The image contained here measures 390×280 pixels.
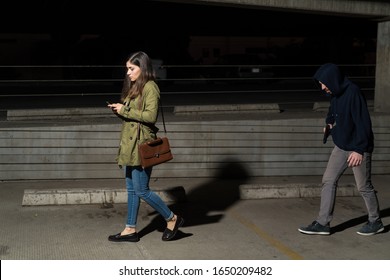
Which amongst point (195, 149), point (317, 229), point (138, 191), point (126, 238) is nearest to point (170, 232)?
point (126, 238)

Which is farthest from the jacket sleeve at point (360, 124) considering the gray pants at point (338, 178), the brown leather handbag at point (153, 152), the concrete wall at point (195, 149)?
the concrete wall at point (195, 149)

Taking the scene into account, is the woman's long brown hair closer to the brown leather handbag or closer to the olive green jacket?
the olive green jacket

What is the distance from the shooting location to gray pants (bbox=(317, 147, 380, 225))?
5.43 metres

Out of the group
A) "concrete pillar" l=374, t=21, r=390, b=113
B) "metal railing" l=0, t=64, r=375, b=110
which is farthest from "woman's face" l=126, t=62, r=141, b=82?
"metal railing" l=0, t=64, r=375, b=110

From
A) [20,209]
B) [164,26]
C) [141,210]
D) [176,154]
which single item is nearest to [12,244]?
[20,209]

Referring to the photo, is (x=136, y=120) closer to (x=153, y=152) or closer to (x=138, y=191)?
(x=153, y=152)

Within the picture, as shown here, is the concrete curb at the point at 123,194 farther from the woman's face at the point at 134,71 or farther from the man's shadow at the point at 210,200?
the woman's face at the point at 134,71

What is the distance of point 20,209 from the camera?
6539 mm

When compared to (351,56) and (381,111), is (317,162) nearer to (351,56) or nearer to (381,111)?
(381,111)

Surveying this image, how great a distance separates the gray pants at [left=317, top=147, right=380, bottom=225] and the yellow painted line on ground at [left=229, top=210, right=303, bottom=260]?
21.8 inches

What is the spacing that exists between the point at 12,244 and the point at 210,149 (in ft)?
12.8

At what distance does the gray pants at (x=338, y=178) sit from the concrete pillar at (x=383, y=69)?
14.5ft

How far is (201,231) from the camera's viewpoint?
5.80 m

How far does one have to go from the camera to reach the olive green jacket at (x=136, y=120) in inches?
195
